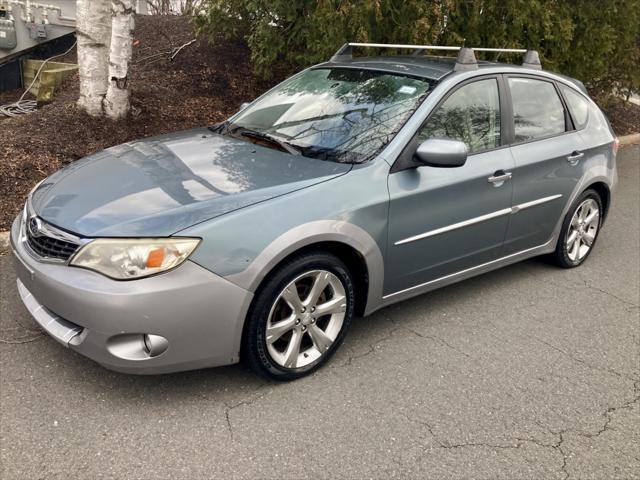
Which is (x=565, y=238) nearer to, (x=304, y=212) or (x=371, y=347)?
(x=371, y=347)

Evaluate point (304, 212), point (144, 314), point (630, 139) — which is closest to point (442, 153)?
point (304, 212)

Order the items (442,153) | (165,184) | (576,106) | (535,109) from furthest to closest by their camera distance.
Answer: (576,106) < (535,109) < (442,153) < (165,184)

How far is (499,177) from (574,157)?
3.22 ft

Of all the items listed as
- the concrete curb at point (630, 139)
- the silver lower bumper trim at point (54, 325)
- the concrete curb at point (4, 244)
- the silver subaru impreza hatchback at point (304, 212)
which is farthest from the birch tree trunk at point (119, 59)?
the concrete curb at point (630, 139)

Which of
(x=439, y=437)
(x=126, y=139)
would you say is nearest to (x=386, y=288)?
(x=439, y=437)

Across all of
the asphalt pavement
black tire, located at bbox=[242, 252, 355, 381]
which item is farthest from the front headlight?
the asphalt pavement

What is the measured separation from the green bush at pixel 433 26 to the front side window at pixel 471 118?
2431mm

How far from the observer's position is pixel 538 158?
4316 millimetres

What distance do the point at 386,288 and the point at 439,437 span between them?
96 centimetres

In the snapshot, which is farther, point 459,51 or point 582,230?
point 582,230

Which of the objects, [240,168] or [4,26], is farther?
[4,26]

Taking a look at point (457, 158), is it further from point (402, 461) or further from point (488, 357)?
point (402, 461)

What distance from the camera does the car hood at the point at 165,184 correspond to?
9.50 feet

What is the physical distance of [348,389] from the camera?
326 cm
